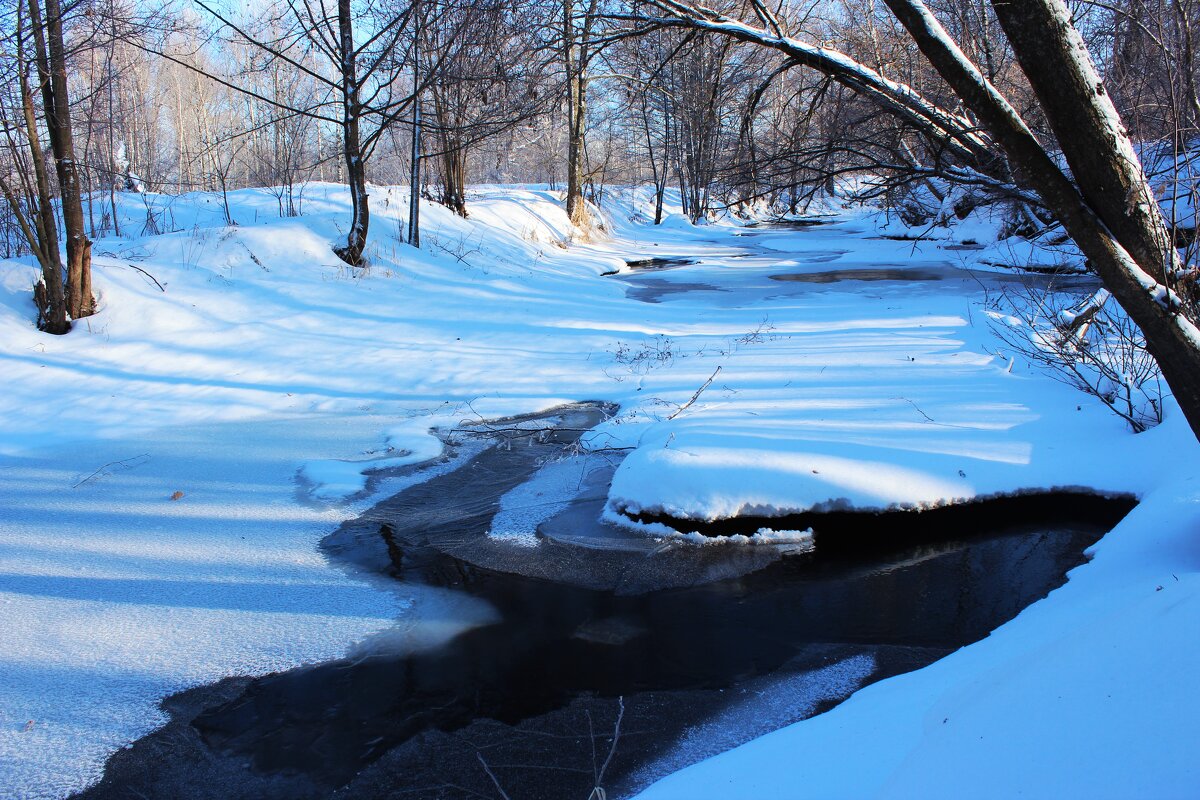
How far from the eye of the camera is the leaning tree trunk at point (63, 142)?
7988 mm

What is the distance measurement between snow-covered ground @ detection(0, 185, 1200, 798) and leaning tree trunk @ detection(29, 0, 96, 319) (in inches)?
19.6

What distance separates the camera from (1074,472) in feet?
18.4

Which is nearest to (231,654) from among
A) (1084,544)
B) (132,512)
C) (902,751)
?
(132,512)

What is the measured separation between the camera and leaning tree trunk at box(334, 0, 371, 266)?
36.9ft

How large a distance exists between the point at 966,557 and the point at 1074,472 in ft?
4.68

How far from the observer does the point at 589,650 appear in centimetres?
389

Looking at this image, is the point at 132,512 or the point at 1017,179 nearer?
the point at 1017,179

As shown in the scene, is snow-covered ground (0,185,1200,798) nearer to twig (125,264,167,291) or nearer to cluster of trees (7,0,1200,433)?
twig (125,264,167,291)

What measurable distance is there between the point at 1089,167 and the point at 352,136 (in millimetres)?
10890

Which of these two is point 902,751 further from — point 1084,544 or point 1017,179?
point 1084,544

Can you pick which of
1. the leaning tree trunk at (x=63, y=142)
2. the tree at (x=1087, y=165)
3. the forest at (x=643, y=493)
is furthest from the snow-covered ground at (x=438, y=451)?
the tree at (x=1087, y=165)

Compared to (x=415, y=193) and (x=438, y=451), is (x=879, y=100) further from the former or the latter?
(x=415, y=193)

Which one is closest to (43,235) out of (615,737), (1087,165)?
(615,737)

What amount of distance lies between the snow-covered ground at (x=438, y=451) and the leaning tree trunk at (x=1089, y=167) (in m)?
1.10
